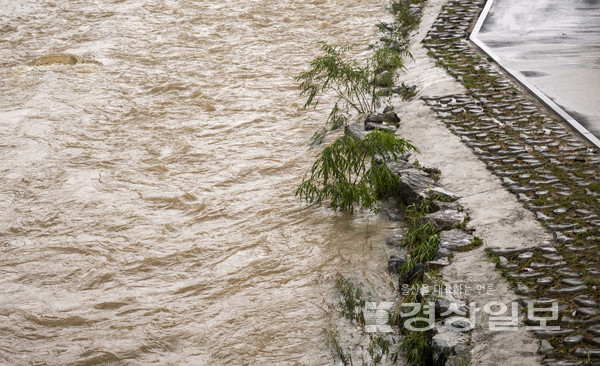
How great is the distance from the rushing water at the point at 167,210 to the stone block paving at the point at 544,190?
154cm

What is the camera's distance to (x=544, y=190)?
616cm

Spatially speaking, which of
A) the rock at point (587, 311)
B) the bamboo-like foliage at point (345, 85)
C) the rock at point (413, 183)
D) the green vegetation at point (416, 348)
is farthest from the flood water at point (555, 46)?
the green vegetation at point (416, 348)

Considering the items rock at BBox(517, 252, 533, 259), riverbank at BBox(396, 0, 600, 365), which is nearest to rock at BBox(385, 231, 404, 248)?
riverbank at BBox(396, 0, 600, 365)

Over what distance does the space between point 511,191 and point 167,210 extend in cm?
396

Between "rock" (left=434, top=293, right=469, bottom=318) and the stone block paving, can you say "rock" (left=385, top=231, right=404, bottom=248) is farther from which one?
"rock" (left=434, top=293, right=469, bottom=318)

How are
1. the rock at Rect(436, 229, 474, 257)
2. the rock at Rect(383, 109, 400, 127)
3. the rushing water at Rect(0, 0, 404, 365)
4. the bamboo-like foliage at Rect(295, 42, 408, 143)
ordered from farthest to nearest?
1. the bamboo-like foliage at Rect(295, 42, 408, 143)
2. the rock at Rect(383, 109, 400, 127)
3. the rock at Rect(436, 229, 474, 257)
4. the rushing water at Rect(0, 0, 404, 365)

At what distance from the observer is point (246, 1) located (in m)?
16.0

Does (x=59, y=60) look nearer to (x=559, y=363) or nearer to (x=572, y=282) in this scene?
(x=572, y=282)

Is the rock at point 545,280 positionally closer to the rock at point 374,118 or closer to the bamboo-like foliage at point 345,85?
the rock at point 374,118

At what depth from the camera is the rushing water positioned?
18.2 ft

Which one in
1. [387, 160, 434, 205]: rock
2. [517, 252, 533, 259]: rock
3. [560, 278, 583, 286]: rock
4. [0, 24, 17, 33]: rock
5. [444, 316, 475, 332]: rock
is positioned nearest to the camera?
[444, 316, 475, 332]: rock

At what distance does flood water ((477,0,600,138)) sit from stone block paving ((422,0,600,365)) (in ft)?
1.23

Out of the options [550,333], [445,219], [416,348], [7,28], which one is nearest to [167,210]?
[445,219]

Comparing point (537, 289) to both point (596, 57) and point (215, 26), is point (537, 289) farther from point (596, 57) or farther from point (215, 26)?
point (215, 26)
